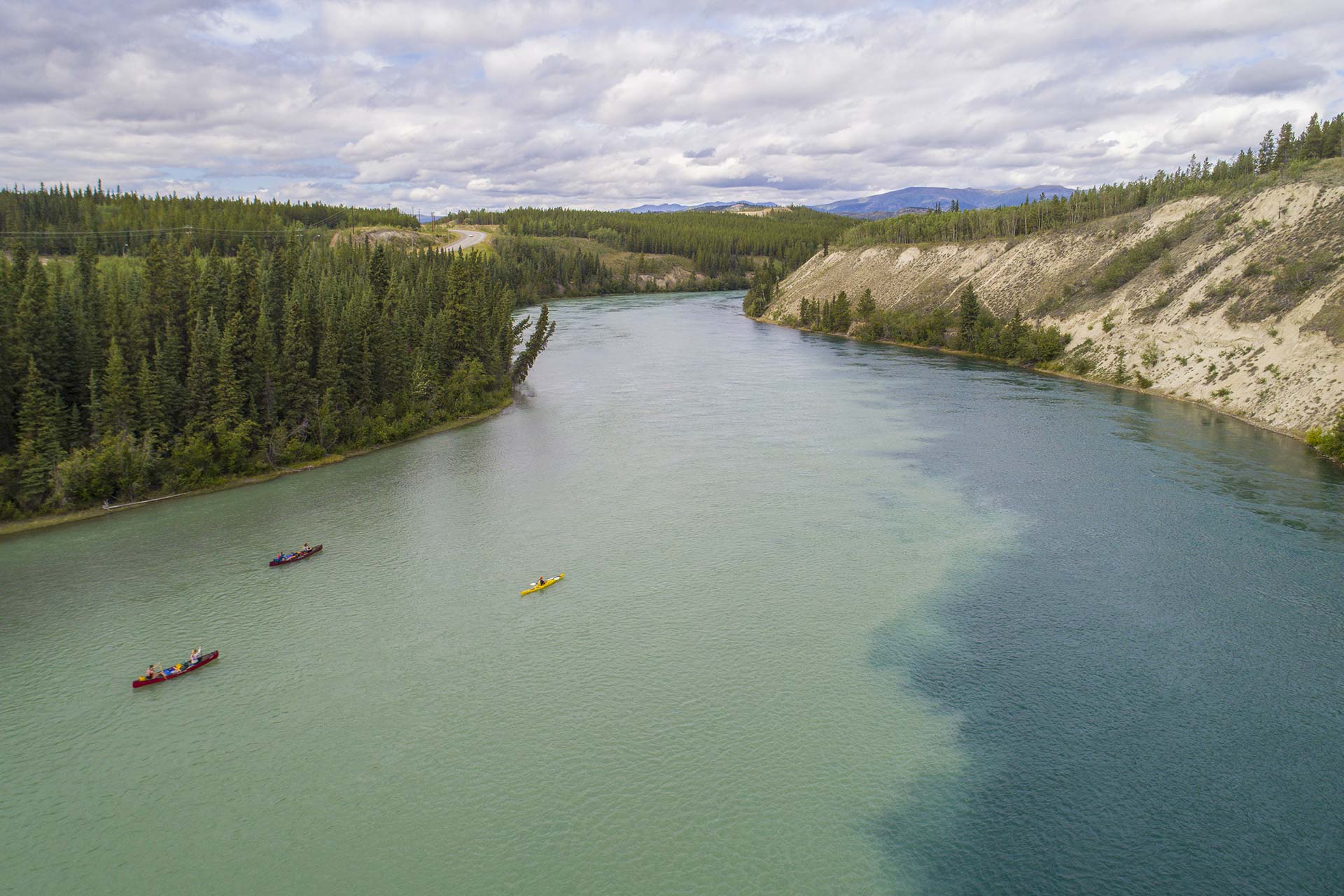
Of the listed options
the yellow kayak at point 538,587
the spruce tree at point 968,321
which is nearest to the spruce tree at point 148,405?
the yellow kayak at point 538,587

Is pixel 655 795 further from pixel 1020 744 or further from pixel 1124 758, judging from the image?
pixel 1124 758

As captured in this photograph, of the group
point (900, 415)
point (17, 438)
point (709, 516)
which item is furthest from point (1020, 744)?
point (17, 438)

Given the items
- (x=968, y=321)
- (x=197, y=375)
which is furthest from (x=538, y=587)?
(x=968, y=321)

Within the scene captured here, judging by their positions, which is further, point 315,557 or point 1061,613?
point 315,557

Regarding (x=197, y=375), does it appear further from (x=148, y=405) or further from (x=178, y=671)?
(x=178, y=671)

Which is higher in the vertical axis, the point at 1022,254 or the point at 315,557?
the point at 1022,254

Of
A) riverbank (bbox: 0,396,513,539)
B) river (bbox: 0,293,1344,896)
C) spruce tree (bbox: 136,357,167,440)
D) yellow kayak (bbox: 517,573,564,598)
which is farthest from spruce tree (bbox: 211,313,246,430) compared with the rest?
yellow kayak (bbox: 517,573,564,598)

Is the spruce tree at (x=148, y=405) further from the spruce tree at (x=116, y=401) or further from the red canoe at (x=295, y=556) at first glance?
the red canoe at (x=295, y=556)
